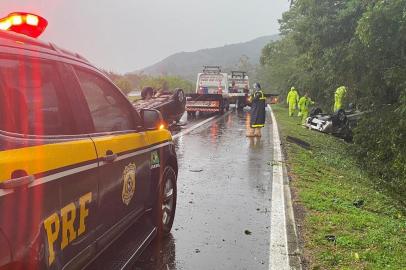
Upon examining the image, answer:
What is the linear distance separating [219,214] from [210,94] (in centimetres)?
1733

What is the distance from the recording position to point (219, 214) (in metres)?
6.23

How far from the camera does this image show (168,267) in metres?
4.43

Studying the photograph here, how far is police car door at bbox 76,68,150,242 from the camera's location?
130 inches

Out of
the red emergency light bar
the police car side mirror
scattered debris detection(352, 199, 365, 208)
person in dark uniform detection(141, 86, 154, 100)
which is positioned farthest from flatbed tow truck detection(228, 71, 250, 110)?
the red emergency light bar

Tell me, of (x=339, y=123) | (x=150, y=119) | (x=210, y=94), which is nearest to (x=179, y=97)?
(x=339, y=123)

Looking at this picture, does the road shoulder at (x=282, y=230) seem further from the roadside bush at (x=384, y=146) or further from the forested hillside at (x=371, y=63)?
the roadside bush at (x=384, y=146)

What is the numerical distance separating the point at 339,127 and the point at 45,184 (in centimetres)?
1733

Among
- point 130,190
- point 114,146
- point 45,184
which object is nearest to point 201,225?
point 130,190

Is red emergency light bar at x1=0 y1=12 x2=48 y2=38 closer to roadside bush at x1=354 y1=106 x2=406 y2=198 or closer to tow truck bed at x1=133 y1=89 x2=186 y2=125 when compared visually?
roadside bush at x1=354 y1=106 x2=406 y2=198

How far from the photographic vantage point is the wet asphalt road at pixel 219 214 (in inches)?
183

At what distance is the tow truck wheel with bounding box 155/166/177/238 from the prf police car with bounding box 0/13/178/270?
0.36 meters

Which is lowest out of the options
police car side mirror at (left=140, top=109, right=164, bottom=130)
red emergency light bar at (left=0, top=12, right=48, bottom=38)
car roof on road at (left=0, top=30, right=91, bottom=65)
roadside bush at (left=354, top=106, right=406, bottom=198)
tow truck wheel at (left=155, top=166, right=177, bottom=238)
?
roadside bush at (left=354, top=106, right=406, bottom=198)

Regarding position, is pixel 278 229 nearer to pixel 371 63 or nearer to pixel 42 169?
pixel 42 169

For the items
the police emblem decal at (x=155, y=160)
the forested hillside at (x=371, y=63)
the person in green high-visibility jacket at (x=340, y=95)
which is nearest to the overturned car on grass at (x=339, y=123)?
the forested hillside at (x=371, y=63)
